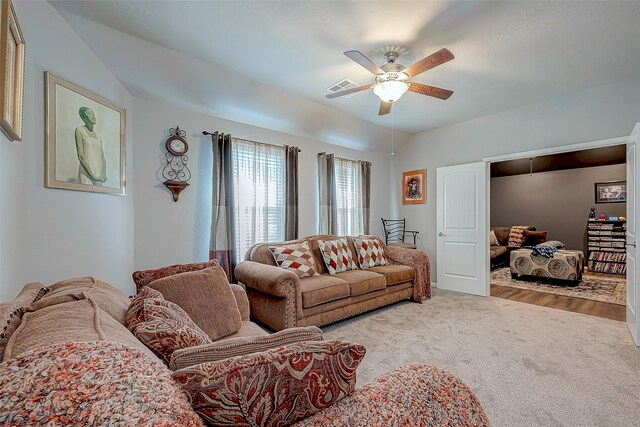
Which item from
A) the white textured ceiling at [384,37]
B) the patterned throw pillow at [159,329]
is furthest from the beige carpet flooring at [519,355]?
the white textured ceiling at [384,37]

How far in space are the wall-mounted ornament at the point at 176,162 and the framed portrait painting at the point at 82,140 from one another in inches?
17.9

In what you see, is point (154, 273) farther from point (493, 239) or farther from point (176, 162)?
point (493, 239)

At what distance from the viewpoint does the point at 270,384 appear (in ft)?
1.97

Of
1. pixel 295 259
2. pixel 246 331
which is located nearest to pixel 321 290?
pixel 295 259

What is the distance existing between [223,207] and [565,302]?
4.71 meters

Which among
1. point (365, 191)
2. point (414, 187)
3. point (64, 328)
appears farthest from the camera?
point (414, 187)

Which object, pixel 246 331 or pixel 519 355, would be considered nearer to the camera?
pixel 246 331

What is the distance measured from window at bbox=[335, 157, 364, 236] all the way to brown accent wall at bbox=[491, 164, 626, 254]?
5351 mm

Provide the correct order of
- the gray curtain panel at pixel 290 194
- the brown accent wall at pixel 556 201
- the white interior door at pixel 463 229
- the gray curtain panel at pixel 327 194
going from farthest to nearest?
the brown accent wall at pixel 556 201
the gray curtain panel at pixel 327 194
the white interior door at pixel 463 229
the gray curtain panel at pixel 290 194

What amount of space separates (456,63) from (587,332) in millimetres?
2995

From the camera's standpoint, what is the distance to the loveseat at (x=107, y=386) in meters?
0.41

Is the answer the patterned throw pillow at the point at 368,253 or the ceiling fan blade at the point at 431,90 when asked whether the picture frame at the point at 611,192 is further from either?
the ceiling fan blade at the point at 431,90

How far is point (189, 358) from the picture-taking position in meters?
0.72

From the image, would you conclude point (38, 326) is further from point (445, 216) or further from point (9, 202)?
point (445, 216)
